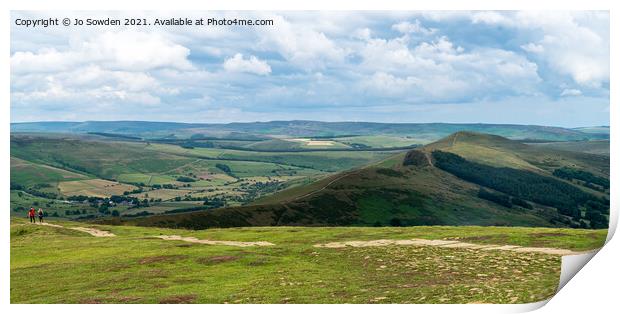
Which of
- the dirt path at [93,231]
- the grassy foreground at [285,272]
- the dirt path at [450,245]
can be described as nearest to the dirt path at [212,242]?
the grassy foreground at [285,272]

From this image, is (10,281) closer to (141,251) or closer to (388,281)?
(141,251)

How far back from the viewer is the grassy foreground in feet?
211

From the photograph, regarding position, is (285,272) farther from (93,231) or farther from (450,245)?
(93,231)

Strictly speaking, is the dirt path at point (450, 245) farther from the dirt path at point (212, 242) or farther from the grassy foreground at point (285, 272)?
the dirt path at point (212, 242)

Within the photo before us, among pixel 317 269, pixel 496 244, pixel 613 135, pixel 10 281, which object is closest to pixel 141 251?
pixel 10 281

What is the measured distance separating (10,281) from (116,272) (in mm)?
12864

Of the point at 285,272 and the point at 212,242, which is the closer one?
the point at 285,272

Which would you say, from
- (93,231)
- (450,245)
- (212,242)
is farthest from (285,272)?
(93,231)

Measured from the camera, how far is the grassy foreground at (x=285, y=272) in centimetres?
6444

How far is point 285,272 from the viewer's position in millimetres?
77750

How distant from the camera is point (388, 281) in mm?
70875

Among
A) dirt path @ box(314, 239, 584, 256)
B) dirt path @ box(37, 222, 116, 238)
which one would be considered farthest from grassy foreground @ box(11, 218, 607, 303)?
dirt path @ box(37, 222, 116, 238)

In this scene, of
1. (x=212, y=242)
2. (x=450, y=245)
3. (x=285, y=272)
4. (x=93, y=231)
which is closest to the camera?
(x=285, y=272)

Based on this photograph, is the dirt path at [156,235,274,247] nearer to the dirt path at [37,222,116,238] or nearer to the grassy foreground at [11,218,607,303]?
the grassy foreground at [11,218,607,303]
